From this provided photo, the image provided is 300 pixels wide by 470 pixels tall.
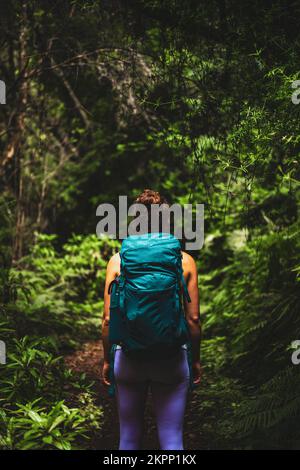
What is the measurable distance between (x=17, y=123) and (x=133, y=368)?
6.82 meters

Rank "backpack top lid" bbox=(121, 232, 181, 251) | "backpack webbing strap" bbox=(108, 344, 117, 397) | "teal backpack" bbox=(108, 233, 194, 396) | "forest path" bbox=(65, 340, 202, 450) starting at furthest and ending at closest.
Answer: "forest path" bbox=(65, 340, 202, 450)
"backpack webbing strap" bbox=(108, 344, 117, 397)
"backpack top lid" bbox=(121, 232, 181, 251)
"teal backpack" bbox=(108, 233, 194, 396)

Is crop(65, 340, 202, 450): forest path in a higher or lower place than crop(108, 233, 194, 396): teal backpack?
lower

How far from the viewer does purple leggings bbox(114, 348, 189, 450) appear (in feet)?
9.77

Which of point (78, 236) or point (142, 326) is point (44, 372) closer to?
point (142, 326)

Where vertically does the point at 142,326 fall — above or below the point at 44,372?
above

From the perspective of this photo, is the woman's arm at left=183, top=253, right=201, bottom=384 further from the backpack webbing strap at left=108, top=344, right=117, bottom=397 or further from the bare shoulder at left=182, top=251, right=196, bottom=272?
the backpack webbing strap at left=108, top=344, right=117, bottom=397

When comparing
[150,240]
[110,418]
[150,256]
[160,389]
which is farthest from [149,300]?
[110,418]

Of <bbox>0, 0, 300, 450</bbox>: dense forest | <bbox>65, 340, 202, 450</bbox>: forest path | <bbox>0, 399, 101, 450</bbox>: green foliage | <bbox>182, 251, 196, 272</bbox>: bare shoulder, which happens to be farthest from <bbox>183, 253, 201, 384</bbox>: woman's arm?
<bbox>65, 340, 202, 450</bbox>: forest path

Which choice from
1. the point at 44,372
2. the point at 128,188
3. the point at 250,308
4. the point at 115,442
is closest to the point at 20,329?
the point at 44,372

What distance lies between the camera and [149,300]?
2.91 metres

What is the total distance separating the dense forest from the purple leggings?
1.10 m

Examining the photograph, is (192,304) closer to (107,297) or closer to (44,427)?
(107,297)

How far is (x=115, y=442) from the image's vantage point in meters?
4.68

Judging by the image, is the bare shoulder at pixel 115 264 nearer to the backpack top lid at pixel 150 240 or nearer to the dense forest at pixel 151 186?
the backpack top lid at pixel 150 240
